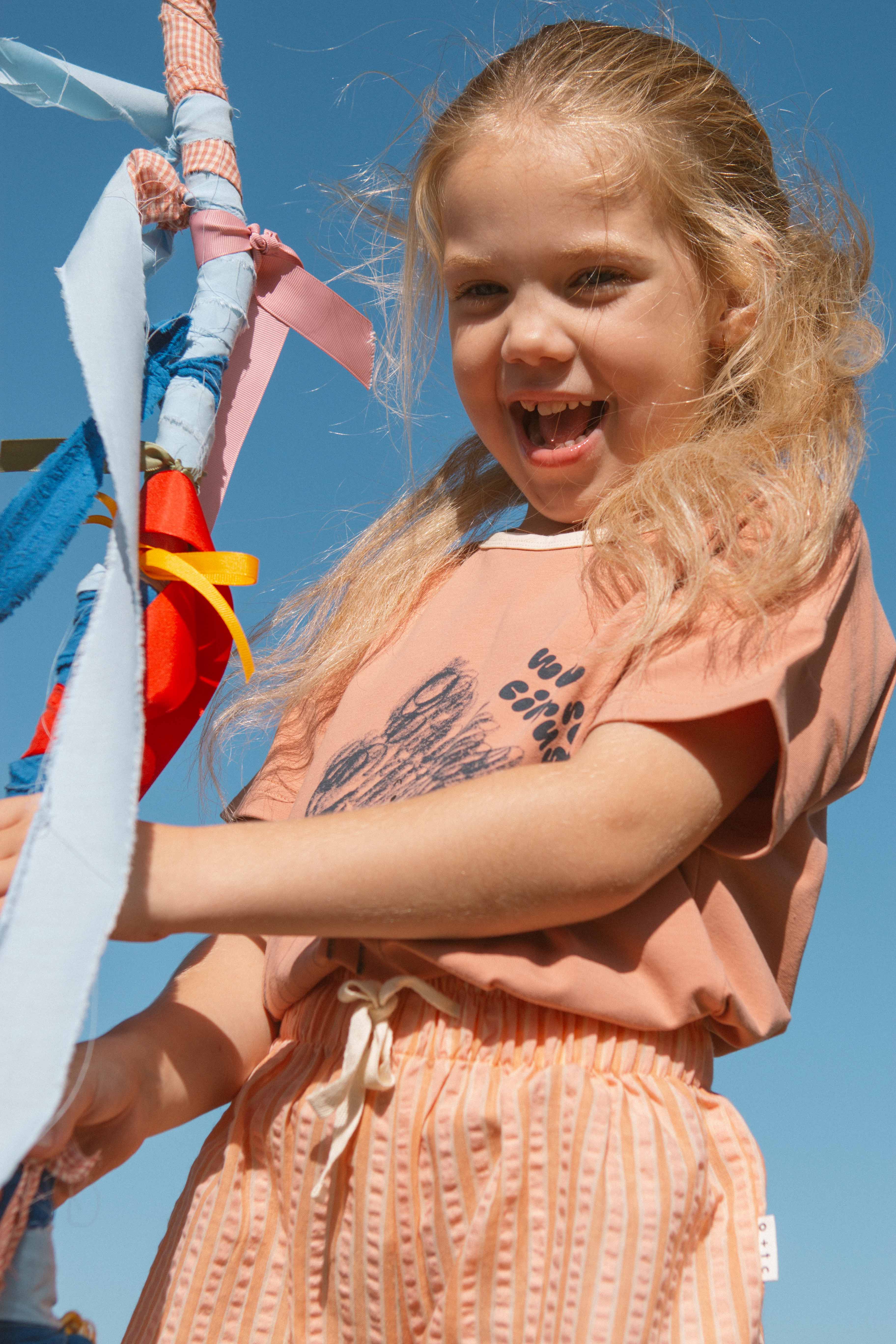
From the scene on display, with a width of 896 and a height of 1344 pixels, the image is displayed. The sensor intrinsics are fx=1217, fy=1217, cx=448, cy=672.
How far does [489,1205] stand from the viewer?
0.95 m

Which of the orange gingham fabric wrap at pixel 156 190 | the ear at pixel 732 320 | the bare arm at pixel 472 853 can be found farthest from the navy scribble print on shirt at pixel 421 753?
the orange gingham fabric wrap at pixel 156 190

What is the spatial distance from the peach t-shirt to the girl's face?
110 millimetres

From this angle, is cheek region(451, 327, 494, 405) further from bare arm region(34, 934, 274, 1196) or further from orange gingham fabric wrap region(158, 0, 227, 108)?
bare arm region(34, 934, 274, 1196)

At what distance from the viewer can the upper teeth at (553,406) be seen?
1297 mm

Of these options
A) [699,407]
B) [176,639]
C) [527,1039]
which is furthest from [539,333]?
[527,1039]

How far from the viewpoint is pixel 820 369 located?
1.31 meters

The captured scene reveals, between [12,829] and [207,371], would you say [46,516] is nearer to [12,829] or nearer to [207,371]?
[12,829]

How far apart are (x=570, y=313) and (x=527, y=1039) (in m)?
0.71

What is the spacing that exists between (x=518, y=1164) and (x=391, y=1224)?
13cm

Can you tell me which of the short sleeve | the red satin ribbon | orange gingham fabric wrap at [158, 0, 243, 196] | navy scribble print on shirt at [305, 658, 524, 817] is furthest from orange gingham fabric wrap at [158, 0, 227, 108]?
the short sleeve

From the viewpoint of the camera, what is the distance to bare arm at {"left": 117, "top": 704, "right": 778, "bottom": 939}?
2.97ft

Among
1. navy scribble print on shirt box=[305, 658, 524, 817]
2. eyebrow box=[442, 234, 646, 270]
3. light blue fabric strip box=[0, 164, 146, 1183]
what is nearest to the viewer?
light blue fabric strip box=[0, 164, 146, 1183]

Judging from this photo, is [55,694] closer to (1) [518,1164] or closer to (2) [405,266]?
(1) [518,1164]

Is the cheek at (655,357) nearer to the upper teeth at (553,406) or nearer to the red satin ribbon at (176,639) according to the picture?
the upper teeth at (553,406)
